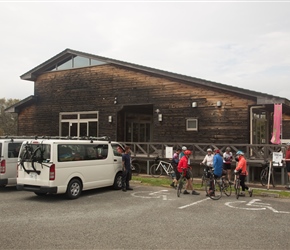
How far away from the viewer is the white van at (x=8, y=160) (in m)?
11.6

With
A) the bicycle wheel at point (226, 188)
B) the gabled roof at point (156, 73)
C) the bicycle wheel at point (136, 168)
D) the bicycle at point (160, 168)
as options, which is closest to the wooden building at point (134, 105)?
the gabled roof at point (156, 73)

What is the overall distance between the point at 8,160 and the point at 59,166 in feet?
10.1

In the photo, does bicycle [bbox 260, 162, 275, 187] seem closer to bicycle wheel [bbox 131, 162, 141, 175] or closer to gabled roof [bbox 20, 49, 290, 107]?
gabled roof [bbox 20, 49, 290, 107]

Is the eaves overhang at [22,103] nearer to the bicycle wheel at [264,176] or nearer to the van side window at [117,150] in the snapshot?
the van side window at [117,150]

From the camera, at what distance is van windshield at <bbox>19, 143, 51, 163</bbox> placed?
9.77 metres

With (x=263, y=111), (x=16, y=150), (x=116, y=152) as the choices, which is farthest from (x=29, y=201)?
(x=263, y=111)

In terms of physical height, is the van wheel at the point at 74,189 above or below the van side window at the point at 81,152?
below

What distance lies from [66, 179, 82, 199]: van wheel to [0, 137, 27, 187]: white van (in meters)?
2.97

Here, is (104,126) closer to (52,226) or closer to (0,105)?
(52,226)

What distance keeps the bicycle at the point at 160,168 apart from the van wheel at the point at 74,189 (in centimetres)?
668

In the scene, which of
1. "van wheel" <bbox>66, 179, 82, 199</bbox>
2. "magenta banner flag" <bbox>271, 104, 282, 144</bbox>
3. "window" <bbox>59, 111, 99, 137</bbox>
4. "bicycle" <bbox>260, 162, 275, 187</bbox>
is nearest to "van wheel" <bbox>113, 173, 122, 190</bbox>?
"van wheel" <bbox>66, 179, 82, 199</bbox>

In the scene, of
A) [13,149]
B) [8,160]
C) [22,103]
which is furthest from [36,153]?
[22,103]

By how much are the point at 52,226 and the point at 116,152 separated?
5.85m

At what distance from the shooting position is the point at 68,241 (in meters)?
5.85
